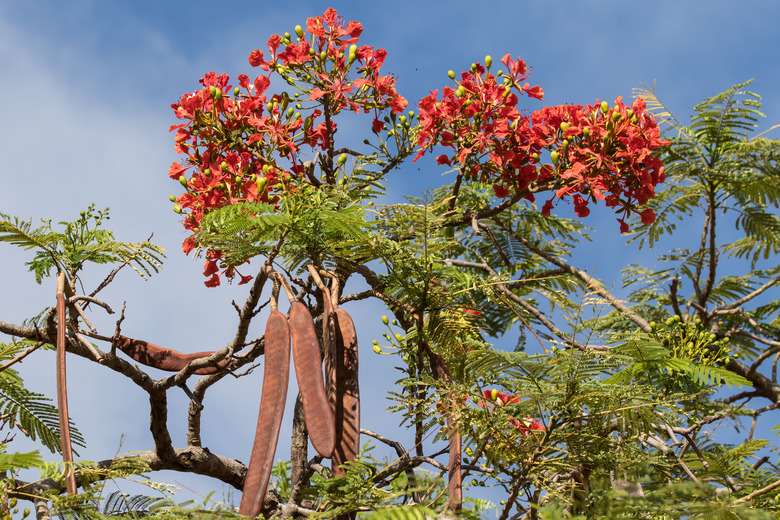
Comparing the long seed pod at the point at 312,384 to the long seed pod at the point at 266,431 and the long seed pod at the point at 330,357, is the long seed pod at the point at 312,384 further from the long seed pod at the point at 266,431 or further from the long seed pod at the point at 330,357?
the long seed pod at the point at 330,357

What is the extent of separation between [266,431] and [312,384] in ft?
0.57

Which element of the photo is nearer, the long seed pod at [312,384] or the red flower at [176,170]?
the long seed pod at [312,384]

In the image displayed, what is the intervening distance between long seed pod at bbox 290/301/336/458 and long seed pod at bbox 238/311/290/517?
0.05 metres

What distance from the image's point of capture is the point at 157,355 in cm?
369

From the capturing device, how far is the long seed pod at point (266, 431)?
77.4 inches

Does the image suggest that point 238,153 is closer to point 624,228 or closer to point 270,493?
point 270,493

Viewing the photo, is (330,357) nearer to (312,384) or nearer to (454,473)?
(312,384)

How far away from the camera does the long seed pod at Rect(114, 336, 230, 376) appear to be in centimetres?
362

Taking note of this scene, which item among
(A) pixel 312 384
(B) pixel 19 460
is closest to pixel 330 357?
(A) pixel 312 384

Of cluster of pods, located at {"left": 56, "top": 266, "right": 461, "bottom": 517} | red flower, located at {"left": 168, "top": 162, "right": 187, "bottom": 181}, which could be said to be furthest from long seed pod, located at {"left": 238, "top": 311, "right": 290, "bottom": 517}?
red flower, located at {"left": 168, "top": 162, "right": 187, "bottom": 181}

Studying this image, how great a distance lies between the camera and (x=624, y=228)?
4.36 meters

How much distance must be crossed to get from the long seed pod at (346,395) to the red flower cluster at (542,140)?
1.94 m

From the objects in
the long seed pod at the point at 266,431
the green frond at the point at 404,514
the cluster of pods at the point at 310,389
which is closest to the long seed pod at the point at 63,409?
the cluster of pods at the point at 310,389

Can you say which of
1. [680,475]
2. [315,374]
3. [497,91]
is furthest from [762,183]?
[315,374]
